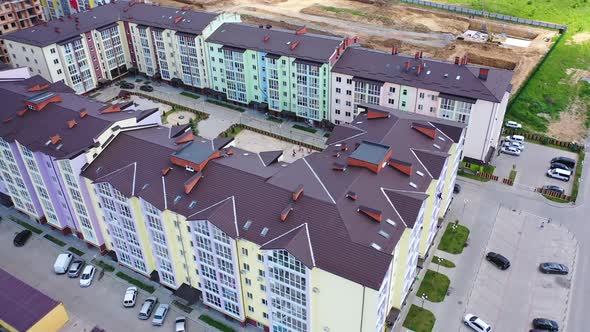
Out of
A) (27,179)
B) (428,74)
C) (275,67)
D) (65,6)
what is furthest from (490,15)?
(27,179)

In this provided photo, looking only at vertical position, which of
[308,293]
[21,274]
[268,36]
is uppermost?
[268,36]

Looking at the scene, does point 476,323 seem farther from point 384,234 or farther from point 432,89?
point 432,89

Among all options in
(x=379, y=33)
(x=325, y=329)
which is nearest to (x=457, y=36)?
(x=379, y=33)

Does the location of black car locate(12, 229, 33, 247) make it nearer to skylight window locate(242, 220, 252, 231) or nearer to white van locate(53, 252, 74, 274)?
white van locate(53, 252, 74, 274)

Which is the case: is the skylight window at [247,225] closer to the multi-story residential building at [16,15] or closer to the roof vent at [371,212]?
the roof vent at [371,212]

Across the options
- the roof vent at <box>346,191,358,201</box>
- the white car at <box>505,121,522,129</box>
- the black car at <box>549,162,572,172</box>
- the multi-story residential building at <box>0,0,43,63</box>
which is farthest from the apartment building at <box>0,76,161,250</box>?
the white car at <box>505,121,522,129</box>

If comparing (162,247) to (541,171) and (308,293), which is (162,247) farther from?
(541,171)
